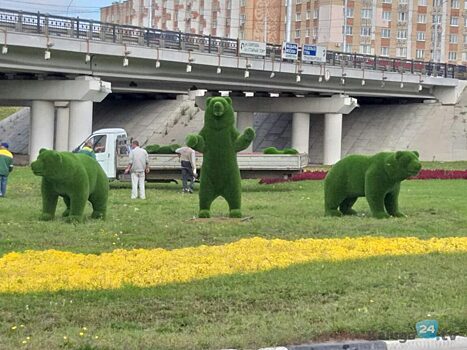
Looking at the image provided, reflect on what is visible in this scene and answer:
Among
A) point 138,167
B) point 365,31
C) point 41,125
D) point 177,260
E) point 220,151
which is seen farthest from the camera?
point 365,31

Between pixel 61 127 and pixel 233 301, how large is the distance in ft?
145

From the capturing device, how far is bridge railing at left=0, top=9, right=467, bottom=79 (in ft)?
132

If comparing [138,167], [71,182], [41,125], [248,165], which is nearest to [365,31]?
[41,125]

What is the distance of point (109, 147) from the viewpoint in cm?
3247

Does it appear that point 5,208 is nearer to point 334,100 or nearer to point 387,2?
point 334,100

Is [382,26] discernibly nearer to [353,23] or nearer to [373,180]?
[353,23]

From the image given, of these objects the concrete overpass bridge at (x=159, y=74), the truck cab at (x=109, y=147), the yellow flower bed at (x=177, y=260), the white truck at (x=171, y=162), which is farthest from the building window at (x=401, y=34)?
the yellow flower bed at (x=177, y=260)

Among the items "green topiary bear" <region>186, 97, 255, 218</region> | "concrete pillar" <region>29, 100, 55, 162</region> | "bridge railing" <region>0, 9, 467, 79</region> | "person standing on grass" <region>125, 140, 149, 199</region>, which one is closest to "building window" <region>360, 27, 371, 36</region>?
"bridge railing" <region>0, 9, 467, 79</region>

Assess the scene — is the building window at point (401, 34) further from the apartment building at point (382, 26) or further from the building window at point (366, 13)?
the building window at point (366, 13)

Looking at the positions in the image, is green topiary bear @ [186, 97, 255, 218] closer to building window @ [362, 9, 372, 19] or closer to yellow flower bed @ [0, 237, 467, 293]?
yellow flower bed @ [0, 237, 467, 293]

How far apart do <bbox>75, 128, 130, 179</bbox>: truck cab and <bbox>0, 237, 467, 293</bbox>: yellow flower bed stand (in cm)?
1850

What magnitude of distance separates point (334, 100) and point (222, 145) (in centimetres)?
4057

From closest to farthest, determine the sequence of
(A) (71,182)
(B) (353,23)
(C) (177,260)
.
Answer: (C) (177,260)
(A) (71,182)
(B) (353,23)

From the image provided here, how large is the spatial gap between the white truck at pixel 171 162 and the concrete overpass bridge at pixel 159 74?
9.57 metres
